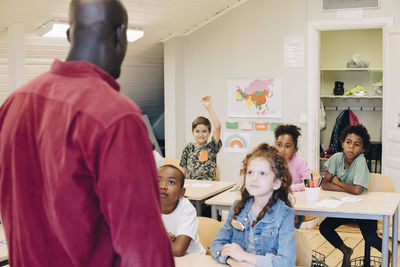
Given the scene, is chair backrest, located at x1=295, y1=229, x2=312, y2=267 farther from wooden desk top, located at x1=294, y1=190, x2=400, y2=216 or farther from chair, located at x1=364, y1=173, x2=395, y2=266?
chair, located at x1=364, y1=173, x2=395, y2=266

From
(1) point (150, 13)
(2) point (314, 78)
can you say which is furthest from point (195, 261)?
(2) point (314, 78)

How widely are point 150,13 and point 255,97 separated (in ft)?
5.27

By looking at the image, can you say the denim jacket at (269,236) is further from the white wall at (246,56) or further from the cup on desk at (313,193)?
the white wall at (246,56)

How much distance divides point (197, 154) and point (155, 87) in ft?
9.16

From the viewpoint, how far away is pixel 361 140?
4.07 m

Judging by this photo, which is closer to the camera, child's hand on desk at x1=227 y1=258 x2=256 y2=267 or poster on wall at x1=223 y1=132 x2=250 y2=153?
child's hand on desk at x1=227 y1=258 x2=256 y2=267

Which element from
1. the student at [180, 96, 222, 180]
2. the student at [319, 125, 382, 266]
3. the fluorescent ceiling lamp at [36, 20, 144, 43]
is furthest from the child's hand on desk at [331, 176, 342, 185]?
the fluorescent ceiling lamp at [36, 20, 144, 43]

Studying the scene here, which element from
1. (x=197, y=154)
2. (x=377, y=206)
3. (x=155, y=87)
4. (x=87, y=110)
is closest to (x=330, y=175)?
(x=377, y=206)

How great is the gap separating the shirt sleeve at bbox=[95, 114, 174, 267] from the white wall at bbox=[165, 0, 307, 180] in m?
5.06

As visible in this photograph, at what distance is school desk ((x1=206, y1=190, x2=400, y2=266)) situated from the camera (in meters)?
3.35

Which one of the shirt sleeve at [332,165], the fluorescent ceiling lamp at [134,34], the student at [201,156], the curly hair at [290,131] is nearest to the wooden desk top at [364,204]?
the shirt sleeve at [332,165]

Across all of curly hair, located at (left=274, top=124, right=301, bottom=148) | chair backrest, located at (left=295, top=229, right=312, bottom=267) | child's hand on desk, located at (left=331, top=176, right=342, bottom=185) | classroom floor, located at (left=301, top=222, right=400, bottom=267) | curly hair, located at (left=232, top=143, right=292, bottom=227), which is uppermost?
curly hair, located at (left=274, top=124, right=301, bottom=148)

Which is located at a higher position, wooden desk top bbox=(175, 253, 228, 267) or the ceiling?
the ceiling

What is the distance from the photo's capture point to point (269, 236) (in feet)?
8.36
